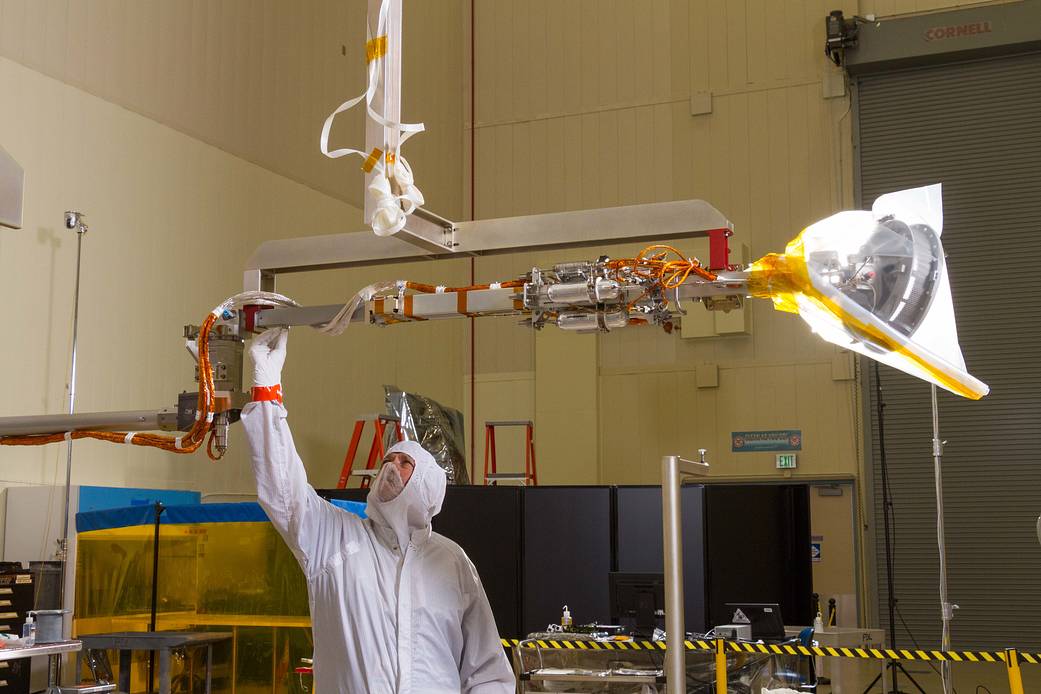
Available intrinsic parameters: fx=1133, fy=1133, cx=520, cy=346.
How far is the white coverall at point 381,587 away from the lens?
2.76 m

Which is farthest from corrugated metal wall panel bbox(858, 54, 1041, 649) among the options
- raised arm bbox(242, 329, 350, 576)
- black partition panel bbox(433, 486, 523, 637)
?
raised arm bbox(242, 329, 350, 576)

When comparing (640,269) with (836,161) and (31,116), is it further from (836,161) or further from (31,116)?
(836,161)

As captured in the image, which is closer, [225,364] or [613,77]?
[225,364]

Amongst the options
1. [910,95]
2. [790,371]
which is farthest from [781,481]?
[910,95]

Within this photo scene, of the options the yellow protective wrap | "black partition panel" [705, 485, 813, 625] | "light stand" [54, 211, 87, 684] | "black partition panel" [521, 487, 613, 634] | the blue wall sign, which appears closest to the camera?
the yellow protective wrap

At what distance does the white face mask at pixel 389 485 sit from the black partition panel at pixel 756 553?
4.98 m

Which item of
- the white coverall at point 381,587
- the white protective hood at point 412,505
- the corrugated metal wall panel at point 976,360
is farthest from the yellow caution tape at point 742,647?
the corrugated metal wall panel at point 976,360

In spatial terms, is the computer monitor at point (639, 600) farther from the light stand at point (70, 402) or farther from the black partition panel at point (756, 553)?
the light stand at point (70, 402)

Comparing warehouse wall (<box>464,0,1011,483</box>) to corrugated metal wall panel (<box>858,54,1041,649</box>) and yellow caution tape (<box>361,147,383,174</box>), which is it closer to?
corrugated metal wall panel (<box>858,54,1041,649</box>)

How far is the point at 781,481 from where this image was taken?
32.4 ft

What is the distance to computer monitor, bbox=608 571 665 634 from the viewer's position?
19.4 ft

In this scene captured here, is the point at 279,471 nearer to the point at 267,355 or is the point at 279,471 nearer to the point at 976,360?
the point at 267,355

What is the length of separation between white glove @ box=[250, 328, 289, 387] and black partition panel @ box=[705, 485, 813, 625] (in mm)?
5396

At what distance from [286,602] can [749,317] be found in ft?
17.5
